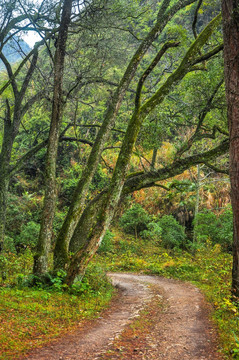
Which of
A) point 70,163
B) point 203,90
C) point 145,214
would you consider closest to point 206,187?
point 145,214

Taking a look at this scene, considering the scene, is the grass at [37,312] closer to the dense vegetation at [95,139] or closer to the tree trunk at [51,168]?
Answer: the dense vegetation at [95,139]

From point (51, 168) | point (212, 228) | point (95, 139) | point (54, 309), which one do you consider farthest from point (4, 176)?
point (212, 228)

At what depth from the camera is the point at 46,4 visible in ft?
28.9

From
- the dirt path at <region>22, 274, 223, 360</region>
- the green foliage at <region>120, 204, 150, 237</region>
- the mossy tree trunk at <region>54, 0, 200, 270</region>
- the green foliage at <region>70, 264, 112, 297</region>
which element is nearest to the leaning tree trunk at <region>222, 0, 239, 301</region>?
the dirt path at <region>22, 274, 223, 360</region>

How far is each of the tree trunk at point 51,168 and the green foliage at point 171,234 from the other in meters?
13.0

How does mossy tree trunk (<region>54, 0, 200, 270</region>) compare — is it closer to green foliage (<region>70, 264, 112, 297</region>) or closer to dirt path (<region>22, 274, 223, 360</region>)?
green foliage (<region>70, 264, 112, 297</region>)

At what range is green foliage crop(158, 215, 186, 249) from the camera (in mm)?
19375

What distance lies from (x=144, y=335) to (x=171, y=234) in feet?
48.4

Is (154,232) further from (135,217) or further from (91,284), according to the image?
(91,284)

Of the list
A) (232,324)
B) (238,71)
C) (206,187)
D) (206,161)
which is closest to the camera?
(238,71)

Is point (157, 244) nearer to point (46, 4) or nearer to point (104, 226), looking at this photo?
point (104, 226)

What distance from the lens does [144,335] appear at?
200 inches

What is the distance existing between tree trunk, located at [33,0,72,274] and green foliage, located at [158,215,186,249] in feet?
42.7

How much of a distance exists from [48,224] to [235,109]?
17.4 ft
